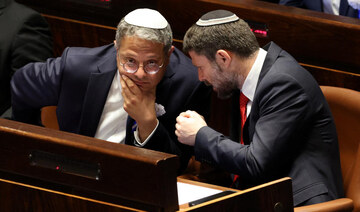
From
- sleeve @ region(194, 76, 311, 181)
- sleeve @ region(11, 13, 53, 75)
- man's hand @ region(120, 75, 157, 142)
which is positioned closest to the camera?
sleeve @ region(194, 76, 311, 181)

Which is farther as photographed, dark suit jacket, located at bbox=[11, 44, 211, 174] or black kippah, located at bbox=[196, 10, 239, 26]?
dark suit jacket, located at bbox=[11, 44, 211, 174]

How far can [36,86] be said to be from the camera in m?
2.07

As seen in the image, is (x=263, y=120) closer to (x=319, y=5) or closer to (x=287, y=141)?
(x=287, y=141)

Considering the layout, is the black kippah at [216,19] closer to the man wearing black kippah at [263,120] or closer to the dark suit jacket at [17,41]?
the man wearing black kippah at [263,120]

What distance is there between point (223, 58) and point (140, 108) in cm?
33

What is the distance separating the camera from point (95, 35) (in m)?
2.74

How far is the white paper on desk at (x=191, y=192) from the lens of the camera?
1.53 meters

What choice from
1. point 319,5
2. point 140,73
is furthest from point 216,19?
point 319,5

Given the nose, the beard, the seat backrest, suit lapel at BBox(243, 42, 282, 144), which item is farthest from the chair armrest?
the nose

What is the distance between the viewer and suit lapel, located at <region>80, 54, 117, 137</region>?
6.60 feet

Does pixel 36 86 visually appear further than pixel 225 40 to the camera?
Yes

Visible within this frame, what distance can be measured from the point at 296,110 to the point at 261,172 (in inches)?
8.8

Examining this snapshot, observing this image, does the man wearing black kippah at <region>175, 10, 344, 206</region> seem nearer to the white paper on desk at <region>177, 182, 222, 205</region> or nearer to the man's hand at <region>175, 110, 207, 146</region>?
the man's hand at <region>175, 110, 207, 146</region>

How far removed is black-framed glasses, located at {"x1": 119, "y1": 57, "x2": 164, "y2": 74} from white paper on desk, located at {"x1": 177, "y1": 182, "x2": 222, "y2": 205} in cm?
44
